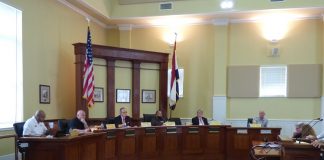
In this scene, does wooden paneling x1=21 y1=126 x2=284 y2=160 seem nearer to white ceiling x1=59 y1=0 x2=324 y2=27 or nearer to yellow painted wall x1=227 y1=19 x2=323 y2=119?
yellow painted wall x1=227 y1=19 x2=323 y2=119

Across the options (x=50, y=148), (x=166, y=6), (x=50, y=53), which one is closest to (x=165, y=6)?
(x=166, y=6)

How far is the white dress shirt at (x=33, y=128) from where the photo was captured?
5.21 m

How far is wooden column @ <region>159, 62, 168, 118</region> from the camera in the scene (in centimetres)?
936

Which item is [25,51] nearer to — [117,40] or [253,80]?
[117,40]

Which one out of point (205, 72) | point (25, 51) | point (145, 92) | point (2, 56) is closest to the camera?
point (2, 56)

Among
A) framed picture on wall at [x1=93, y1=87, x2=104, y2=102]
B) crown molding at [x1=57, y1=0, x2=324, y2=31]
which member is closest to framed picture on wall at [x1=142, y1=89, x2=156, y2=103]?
framed picture on wall at [x1=93, y1=87, x2=104, y2=102]

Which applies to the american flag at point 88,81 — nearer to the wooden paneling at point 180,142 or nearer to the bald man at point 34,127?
the wooden paneling at point 180,142

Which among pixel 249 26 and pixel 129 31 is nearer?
pixel 249 26

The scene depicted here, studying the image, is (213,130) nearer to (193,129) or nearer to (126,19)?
(193,129)

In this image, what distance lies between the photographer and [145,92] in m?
9.32

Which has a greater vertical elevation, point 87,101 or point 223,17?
point 223,17

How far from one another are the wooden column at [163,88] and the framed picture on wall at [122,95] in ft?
3.26

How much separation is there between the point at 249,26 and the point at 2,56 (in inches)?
266

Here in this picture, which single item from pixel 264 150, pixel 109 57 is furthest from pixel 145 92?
pixel 264 150
